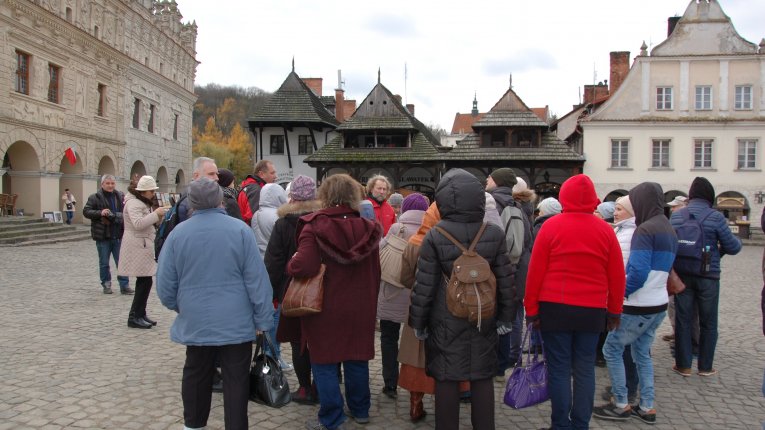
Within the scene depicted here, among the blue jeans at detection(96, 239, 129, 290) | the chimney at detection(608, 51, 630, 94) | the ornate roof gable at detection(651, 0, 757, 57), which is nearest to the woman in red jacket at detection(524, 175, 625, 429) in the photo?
the blue jeans at detection(96, 239, 129, 290)

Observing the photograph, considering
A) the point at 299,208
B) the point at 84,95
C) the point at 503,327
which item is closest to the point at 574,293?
the point at 503,327

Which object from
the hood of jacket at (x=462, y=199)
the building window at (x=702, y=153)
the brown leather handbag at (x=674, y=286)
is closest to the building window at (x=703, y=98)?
the building window at (x=702, y=153)


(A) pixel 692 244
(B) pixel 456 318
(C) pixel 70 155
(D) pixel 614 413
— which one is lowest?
(D) pixel 614 413

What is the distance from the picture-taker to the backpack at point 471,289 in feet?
11.7

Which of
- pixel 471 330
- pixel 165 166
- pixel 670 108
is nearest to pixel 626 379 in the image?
pixel 471 330

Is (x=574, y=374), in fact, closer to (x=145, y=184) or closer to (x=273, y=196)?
(x=273, y=196)

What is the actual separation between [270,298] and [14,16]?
24488 millimetres

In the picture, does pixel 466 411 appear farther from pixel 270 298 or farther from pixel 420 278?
pixel 270 298

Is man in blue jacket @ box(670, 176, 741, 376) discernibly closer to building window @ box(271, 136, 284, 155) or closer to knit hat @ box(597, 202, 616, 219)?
knit hat @ box(597, 202, 616, 219)

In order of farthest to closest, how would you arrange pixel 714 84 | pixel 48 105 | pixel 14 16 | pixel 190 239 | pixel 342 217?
pixel 714 84, pixel 48 105, pixel 14 16, pixel 342 217, pixel 190 239

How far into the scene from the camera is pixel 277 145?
106ft

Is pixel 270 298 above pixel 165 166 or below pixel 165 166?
below

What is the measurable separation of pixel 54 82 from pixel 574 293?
27788 mm

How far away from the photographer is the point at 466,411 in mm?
4773
